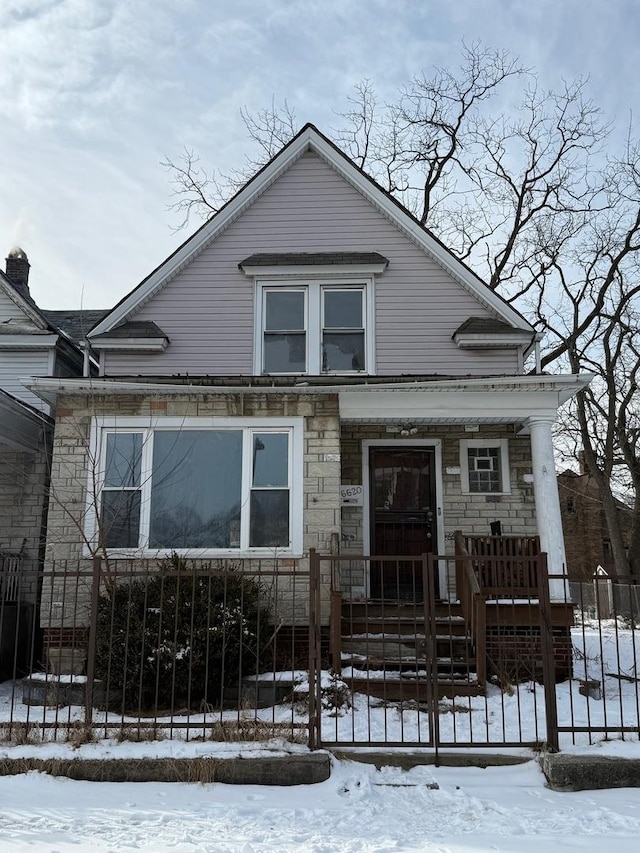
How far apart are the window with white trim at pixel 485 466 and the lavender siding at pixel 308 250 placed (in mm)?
1121

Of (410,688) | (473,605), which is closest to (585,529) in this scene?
(473,605)

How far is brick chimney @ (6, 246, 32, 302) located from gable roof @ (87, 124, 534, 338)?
4.14 metres

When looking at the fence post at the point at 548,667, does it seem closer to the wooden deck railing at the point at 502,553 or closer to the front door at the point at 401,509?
the wooden deck railing at the point at 502,553

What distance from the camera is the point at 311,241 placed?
40.5 ft

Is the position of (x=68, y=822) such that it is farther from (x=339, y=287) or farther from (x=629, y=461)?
(x=629, y=461)

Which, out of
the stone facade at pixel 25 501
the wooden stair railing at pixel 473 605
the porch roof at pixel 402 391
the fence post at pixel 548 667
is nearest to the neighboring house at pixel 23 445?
the stone facade at pixel 25 501

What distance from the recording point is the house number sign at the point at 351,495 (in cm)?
1134

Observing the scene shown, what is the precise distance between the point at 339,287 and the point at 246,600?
223 inches

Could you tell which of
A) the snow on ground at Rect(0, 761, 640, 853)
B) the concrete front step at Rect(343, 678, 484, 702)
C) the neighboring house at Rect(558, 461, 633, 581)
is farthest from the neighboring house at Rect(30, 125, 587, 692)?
the neighboring house at Rect(558, 461, 633, 581)

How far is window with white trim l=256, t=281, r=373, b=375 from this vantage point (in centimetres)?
1172

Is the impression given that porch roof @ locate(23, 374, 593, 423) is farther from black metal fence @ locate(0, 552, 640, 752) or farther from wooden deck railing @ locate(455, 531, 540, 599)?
black metal fence @ locate(0, 552, 640, 752)

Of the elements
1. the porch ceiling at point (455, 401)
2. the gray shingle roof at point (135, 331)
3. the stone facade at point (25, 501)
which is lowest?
the stone facade at point (25, 501)

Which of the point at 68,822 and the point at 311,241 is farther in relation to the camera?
the point at 311,241

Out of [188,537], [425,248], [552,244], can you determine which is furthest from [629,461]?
[188,537]
